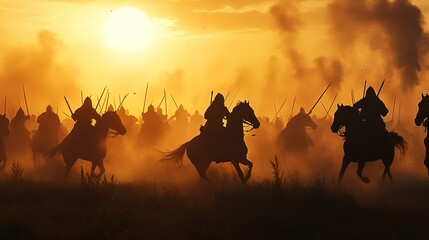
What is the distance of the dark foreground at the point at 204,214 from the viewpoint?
13250 millimetres

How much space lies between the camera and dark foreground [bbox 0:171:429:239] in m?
13.2

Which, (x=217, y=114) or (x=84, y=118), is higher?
(x=84, y=118)

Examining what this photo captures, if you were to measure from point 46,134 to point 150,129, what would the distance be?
195 inches

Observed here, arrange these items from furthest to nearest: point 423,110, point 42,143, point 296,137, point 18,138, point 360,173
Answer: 1. point 18,138
2. point 296,137
3. point 42,143
4. point 360,173
5. point 423,110

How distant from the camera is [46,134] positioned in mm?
29094

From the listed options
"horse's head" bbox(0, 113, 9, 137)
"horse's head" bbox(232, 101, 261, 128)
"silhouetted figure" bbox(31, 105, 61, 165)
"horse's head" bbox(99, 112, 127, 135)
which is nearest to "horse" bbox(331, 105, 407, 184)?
"horse's head" bbox(232, 101, 261, 128)

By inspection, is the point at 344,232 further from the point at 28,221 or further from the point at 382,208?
the point at 28,221

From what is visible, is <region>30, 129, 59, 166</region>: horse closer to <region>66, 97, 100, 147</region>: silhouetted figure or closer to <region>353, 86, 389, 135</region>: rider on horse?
<region>66, 97, 100, 147</region>: silhouetted figure

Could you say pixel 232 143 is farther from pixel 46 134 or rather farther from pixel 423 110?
pixel 46 134

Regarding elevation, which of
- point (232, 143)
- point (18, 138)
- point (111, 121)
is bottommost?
point (232, 143)

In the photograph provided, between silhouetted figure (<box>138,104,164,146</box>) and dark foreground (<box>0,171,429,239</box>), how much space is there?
14633 millimetres

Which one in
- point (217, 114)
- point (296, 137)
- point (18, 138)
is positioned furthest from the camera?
point (18, 138)

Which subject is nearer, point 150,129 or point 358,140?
point 358,140

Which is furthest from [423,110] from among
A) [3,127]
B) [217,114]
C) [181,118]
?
[181,118]
